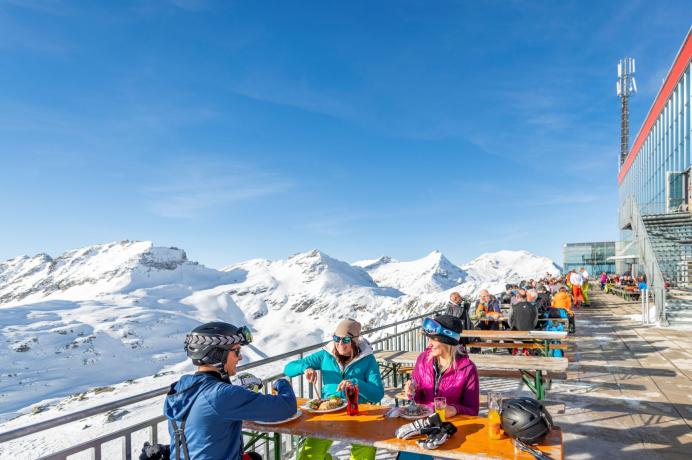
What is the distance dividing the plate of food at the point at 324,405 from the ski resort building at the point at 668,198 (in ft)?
49.0

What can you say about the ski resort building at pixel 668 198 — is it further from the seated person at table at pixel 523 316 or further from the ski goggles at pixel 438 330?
the ski goggles at pixel 438 330

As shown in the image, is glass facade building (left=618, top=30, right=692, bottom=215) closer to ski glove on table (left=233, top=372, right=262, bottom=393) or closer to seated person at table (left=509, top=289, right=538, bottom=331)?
seated person at table (left=509, top=289, right=538, bottom=331)

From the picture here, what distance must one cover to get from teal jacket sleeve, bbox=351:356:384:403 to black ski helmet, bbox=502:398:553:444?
4.56 ft

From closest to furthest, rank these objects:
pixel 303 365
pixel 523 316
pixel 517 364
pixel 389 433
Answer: pixel 389 433, pixel 303 365, pixel 517 364, pixel 523 316

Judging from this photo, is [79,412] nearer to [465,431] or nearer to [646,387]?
[465,431]

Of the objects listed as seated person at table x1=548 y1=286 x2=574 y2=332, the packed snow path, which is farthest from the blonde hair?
seated person at table x1=548 y1=286 x2=574 y2=332

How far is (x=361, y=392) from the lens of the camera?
12.3 feet

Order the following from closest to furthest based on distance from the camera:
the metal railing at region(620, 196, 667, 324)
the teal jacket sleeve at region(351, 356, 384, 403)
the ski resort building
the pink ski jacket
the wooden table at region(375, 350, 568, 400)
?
the pink ski jacket
the teal jacket sleeve at region(351, 356, 384, 403)
the wooden table at region(375, 350, 568, 400)
the metal railing at region(620, 196, 667, 324)
the ski resort building

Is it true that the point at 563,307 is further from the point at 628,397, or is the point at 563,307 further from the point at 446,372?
the point at 446,372

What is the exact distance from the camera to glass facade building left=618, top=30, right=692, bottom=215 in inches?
821

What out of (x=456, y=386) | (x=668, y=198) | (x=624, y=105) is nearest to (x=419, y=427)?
(x=456, y=386)

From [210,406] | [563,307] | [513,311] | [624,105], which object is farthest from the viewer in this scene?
[624,105]

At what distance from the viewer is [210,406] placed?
8.04 feet

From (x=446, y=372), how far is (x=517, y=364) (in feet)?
9.19
